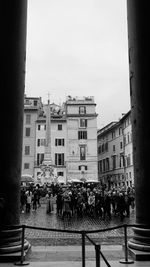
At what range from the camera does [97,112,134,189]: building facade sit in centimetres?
6384

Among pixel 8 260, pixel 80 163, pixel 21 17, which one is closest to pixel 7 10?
pixel 21 17

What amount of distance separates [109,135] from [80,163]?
16.1m

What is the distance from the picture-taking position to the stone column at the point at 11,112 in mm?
6855

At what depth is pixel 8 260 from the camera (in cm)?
653

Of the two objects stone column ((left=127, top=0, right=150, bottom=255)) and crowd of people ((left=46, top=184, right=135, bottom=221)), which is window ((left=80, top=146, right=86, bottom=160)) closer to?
crowd of people ((left=46, top=184, right=135, bottom=221))

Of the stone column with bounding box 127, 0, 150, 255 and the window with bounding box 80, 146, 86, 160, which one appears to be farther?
the window with bounding box 80, 146, 86, 160

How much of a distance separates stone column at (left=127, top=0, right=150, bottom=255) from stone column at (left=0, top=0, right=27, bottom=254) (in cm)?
257

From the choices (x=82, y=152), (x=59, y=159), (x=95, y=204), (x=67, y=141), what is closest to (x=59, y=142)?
(x=67, y=141)

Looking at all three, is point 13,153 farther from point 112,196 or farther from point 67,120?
point 67,120

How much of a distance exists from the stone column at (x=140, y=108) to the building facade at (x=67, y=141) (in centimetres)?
5554

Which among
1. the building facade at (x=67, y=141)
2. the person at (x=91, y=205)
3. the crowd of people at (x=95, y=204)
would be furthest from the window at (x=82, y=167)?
the person at (x=91, y=205)

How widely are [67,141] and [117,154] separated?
13104mm

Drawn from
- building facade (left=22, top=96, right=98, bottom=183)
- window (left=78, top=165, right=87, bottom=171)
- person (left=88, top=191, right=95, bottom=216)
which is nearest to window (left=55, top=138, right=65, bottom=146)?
building facade (left=22, top=96, right=98, bottom=183)

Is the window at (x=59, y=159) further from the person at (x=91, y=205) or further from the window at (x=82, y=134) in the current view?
the person at (x=91, y=205)
